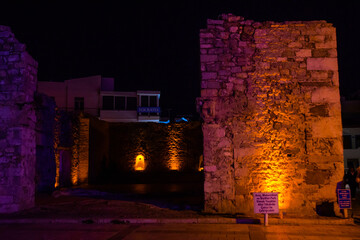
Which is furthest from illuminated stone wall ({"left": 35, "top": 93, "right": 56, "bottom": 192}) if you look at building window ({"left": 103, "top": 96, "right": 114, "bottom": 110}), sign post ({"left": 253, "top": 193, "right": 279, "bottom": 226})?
building window ({"left": 103, "top": 96, "right": 114, "bottom": 110})

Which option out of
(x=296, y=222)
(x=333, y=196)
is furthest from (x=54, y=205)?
(x=333, y=196)

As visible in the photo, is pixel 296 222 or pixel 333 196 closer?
pixel 296 222

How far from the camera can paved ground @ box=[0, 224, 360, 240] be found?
6742 millimetres

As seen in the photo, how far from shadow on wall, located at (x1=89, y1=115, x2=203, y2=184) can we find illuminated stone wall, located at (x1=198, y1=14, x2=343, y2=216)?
18097mm

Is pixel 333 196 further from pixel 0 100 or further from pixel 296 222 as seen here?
pixel 0 100

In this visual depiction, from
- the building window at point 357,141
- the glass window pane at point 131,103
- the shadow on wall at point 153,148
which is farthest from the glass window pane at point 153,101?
the building window at point 357,141

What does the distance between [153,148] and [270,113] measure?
63.4 feet

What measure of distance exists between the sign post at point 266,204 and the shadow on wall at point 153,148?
19.1 meters

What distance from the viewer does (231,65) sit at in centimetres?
915

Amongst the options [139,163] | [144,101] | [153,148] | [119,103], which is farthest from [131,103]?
[139,163]

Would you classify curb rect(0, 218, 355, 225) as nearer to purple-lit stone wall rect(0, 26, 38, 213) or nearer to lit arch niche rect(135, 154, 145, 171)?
purple-lit stone wall rect(0, 26, 38, 213)

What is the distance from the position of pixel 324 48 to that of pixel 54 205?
9.79 metres

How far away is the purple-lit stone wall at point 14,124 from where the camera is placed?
948 cm

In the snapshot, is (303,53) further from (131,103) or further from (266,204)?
(131,103)
